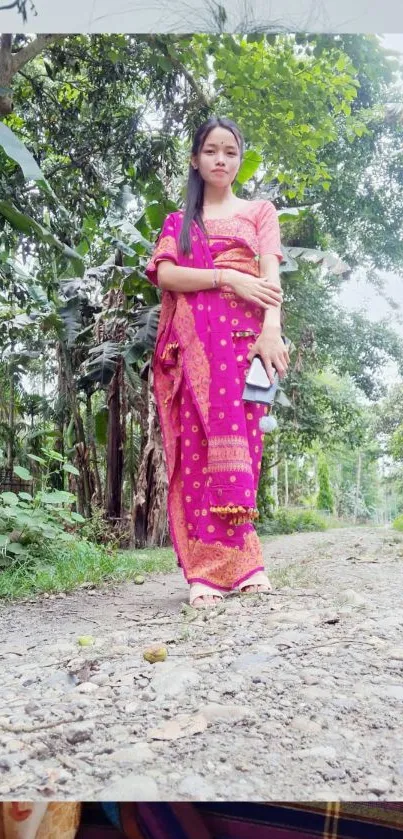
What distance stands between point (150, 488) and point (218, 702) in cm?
76

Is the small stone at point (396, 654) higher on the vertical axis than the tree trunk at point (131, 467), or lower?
lower

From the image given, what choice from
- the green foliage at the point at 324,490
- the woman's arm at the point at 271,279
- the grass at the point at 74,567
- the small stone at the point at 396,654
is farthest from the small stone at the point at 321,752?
the grass at the point at 74,567

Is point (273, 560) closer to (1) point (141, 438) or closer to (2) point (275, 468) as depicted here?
(2) point (275, 468)

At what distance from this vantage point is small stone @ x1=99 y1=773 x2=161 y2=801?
1.98 ft

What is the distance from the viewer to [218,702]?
75 cm

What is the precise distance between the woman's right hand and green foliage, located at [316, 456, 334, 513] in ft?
1.03

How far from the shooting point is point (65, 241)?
4.89ft

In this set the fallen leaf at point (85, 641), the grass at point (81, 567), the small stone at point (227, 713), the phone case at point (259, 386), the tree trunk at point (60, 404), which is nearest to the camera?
the small stone at point (227, 713)

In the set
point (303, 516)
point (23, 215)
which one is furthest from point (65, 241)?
point (303, 516)

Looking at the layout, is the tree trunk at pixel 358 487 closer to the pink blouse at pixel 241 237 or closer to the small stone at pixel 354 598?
the small stone at pixel 354 598

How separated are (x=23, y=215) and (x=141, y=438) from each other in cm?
52

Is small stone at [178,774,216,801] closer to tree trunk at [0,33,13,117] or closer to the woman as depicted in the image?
the woman

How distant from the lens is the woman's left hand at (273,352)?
4.36 feet

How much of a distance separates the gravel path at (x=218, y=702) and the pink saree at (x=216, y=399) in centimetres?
15
